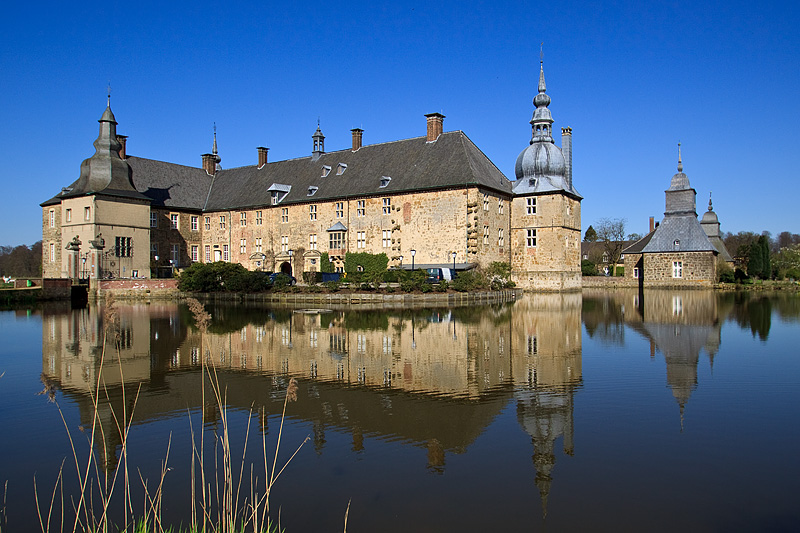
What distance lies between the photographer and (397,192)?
116 ft

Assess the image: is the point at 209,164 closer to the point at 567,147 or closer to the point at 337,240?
the point at 337,240

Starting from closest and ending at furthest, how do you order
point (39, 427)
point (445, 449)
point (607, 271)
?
point (445, 449) < point (39, 427) < point (607, 271)

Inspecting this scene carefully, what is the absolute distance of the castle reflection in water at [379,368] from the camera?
7.32 meters

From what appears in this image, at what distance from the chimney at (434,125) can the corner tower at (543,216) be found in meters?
6.06

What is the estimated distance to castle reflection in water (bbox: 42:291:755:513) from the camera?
24.0 ft

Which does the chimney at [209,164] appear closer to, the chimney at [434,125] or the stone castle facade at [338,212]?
the stone castle facade at [338,212]

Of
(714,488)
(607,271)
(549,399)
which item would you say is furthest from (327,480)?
(607,271)

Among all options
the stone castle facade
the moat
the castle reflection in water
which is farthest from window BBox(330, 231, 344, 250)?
the moat

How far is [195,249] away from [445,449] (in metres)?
40.8

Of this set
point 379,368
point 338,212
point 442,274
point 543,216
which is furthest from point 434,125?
point 379,368

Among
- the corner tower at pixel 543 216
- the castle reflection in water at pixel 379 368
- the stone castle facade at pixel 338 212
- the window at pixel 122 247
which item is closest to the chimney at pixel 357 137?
the stone castle facade at pixel 338 212

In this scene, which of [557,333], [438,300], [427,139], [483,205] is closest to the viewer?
[557,333]

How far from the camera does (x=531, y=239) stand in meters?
38.1

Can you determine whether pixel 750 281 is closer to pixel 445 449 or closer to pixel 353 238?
pixel 353 238
